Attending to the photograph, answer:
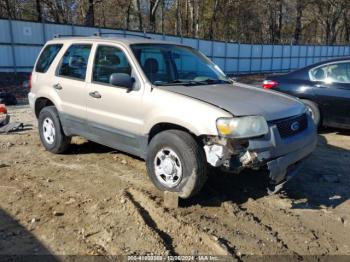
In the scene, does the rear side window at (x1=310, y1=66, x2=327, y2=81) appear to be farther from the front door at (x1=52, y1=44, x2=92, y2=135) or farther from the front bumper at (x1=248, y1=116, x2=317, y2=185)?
the front door at (x1=52, y1=44, x2=92, y2=135)

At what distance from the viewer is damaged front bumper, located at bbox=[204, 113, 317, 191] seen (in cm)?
418

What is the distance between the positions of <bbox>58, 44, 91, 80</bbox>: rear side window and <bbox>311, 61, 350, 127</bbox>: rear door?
4625 millimetres

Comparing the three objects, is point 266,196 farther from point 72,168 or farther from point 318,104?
point 318,104

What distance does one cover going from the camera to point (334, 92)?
793cm

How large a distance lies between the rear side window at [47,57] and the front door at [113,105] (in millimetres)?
1123

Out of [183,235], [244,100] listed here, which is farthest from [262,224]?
[244,100]

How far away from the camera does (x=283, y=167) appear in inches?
170

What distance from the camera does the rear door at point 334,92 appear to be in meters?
7.79

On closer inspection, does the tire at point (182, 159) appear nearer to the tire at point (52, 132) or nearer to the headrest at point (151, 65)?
the headrest at point (151, 65)

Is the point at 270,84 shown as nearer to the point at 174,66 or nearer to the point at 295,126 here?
the point at 174,66

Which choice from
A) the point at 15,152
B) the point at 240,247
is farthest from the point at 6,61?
the point at 240,247

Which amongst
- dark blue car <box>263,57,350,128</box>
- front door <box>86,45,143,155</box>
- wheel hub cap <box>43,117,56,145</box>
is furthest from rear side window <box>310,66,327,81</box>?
wheel hub cap <box>43,117,56,145</box>

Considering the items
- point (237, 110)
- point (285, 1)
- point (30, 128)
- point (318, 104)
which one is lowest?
point (30, 128)

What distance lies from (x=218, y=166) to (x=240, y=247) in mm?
869
